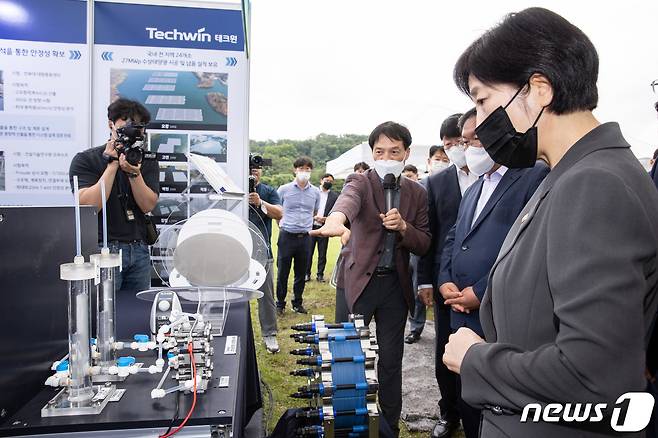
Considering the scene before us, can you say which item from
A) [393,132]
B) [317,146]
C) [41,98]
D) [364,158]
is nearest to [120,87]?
[41,98]

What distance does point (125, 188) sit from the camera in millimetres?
2939

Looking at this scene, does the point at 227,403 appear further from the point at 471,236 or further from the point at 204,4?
the point at 204,4

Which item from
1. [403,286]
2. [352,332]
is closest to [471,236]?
[403,286]

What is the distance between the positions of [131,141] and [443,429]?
8.55ft

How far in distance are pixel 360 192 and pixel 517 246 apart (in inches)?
70.7

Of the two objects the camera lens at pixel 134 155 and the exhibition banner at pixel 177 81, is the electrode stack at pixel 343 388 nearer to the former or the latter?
the camera lens at pixel 134 155

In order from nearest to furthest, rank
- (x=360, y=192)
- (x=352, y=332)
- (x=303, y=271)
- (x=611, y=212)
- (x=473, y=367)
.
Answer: (x=611, y=212)
(x=473, y=367)
(x=352, y=332)
(x=360, y=192)
(x=303, y=271)

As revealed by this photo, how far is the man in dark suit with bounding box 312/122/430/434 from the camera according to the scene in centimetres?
268

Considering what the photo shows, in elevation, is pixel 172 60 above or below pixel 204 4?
below

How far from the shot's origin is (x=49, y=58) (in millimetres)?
3441

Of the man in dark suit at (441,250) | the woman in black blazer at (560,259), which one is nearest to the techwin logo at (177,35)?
the man in dark suit at (441,250)

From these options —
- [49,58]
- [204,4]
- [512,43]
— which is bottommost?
[512,43]

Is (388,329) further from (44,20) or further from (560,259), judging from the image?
(44,20)

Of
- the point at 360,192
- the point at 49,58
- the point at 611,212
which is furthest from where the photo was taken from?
the point at 49,58
